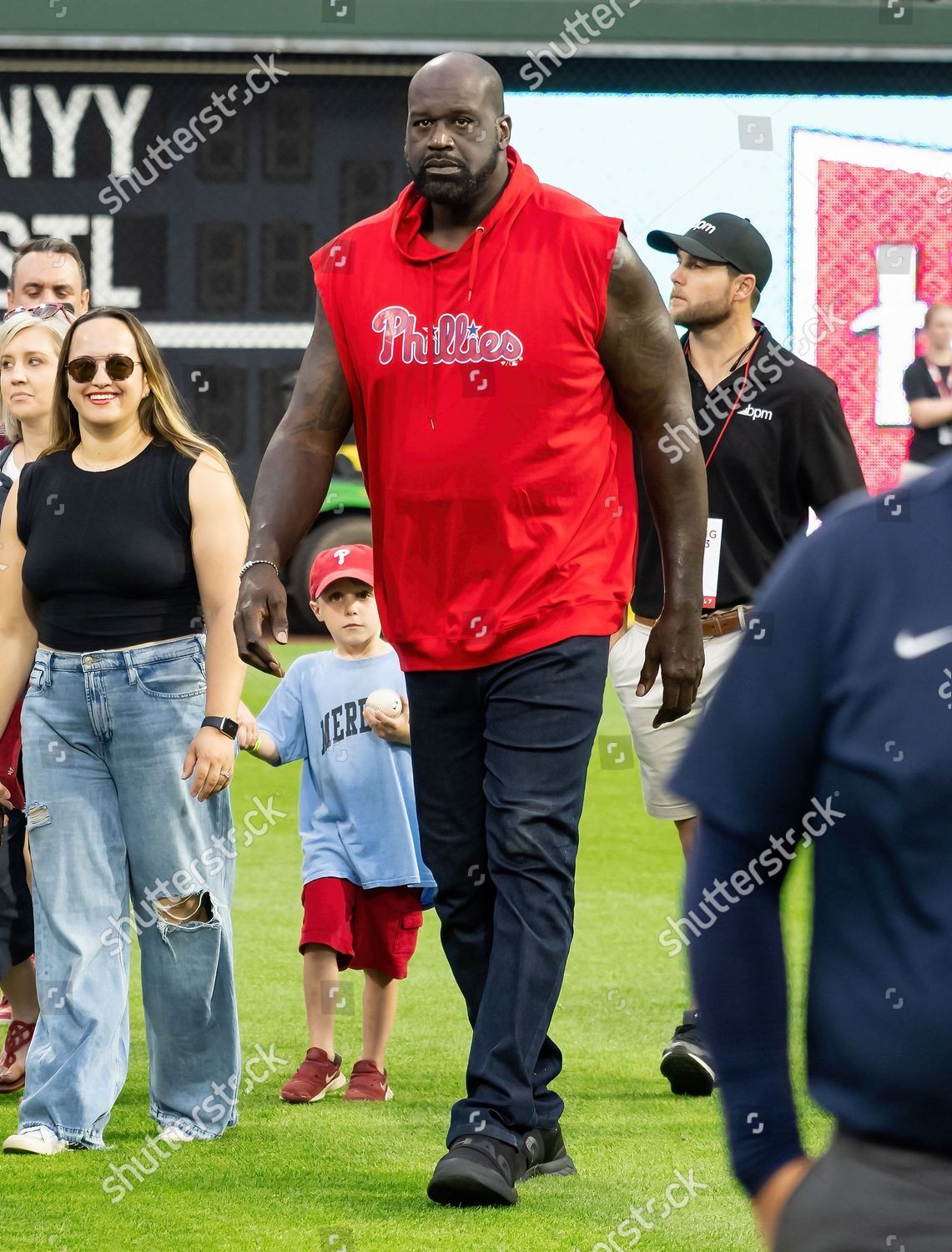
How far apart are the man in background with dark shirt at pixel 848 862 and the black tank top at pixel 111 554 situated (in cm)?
296

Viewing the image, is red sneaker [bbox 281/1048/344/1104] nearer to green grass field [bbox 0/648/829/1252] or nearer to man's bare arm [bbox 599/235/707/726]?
green grass field [bbox 0/648/829/1252]

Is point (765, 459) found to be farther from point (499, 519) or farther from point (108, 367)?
point (108, 367)

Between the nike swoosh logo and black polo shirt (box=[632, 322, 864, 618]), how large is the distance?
394cm

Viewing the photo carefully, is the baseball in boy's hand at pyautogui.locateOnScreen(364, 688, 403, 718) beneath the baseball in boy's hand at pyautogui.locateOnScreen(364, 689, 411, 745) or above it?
above

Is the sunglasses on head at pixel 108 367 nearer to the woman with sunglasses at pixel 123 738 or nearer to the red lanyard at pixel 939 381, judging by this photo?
the woman with sunglasses at pixel 123 738

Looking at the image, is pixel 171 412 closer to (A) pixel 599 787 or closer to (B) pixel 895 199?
(A) pixel 599 787

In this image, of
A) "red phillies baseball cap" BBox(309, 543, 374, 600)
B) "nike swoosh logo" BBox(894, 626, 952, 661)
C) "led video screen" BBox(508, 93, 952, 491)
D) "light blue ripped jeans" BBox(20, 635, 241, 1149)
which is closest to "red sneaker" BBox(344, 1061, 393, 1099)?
"light blue ripped jeans" BBox(20, 635, 241, 1149)

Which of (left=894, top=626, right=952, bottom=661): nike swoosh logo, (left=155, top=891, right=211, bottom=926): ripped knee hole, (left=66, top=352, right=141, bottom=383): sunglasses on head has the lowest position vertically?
(left=155, top=891, right=211, bottom=926): ripped knee hole

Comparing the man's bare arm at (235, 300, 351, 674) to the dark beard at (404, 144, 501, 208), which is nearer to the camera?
the dark beard at (404, 144, 501, 208)

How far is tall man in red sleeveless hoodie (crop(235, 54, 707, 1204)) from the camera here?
415 centimetres

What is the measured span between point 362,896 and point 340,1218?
1.44 meters

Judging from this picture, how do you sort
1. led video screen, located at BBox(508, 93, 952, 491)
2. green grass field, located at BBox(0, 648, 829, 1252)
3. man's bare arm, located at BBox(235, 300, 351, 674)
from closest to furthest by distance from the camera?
green grass field, located at BBox(0, 648, 829, 1252), man's bare arm, located at BBox(235, 300, 351, 674), led video screen, located at BBox(508, 93, 952, 491)

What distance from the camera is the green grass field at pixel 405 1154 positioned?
12.9 ft

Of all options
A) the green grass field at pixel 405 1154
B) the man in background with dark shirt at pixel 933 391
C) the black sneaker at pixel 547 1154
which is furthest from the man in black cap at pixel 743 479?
the man in background with dark shirt at pixel 933 391
